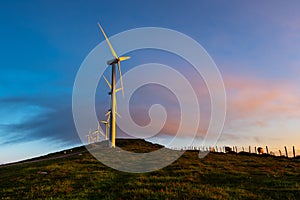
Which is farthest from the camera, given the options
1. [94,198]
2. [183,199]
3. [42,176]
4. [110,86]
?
[110,86]

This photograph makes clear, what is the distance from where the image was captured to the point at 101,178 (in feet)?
77.8

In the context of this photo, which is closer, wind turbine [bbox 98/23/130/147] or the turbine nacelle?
wind turbine [bbox 98/23/130/147]

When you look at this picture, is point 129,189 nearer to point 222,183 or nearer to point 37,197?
point 37,197

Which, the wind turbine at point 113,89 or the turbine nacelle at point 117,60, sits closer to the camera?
the wind turbine at point 113,89

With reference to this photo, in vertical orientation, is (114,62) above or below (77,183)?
above

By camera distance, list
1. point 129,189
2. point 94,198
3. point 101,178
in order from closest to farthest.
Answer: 1. point 94,198
2. point 129,189
3. point 101,178

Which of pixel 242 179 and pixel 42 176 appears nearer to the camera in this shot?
Answer: pixel 242 179

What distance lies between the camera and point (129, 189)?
18.3 m

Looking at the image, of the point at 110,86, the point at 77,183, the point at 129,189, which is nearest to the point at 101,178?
the point at 77,183

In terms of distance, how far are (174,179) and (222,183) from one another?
146 inches

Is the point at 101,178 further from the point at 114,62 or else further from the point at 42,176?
the point at 114,62

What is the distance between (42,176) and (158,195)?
14.5 meters

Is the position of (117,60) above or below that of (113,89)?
above

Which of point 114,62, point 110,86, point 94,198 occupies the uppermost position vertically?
point 114,62
